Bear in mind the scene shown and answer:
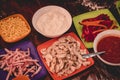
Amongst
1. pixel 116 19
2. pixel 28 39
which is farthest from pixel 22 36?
pixel 116 19

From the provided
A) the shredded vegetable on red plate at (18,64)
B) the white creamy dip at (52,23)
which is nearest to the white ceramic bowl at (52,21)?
the white creamy dip at (52,23)

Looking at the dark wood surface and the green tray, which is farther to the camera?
the green tray

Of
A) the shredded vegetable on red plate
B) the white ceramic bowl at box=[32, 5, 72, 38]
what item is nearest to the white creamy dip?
the white ceramic bowl at box=[32, 5, 72, 38]

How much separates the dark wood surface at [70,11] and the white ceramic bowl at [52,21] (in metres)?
0.07

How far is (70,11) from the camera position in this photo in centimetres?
218

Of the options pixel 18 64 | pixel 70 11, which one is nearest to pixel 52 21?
pixel 70 11

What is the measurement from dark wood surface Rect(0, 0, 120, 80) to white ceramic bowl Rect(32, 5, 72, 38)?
0.07m

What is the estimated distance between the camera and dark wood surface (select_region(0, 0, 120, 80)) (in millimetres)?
1872

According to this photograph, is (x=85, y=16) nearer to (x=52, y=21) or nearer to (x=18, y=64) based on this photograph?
(x=52, y=21)

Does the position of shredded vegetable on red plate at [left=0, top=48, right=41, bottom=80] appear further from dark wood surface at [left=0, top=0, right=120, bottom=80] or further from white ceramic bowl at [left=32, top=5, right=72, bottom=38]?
white ceramic bowl at [left=32, top=5, right=72, bottom=38]

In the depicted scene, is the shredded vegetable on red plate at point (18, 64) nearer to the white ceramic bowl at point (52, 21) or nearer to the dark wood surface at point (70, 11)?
the dark wood surface at point (70, 11)

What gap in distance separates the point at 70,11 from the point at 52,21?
0.22 m

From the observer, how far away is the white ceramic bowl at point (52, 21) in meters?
1.97

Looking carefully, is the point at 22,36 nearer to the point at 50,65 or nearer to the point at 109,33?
the point at 50,65
